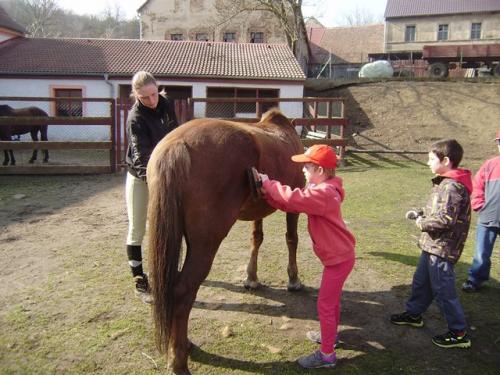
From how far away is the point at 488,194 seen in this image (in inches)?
154

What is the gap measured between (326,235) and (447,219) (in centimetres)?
90

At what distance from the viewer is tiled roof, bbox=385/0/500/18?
3688 cm

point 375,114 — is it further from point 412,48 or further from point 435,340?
point 412,48

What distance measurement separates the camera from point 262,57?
2120 centimetres

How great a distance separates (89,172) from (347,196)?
630 cm

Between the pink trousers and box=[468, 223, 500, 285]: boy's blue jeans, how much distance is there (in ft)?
6.45


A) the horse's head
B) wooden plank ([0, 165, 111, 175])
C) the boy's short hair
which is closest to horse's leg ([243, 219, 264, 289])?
the boy's short hair

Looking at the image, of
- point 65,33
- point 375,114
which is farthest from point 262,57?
point 65,33

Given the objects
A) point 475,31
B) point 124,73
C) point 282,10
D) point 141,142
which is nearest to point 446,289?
point 141,142

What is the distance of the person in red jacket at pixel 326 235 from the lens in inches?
106

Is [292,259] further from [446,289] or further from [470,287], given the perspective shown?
[470,287]

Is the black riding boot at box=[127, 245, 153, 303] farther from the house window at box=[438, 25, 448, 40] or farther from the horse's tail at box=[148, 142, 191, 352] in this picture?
the house window at box=[438, 25, 448, 40]

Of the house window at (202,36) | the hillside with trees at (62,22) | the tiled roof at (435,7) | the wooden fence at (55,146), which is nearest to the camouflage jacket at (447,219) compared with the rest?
the wooden fence at (55,146)

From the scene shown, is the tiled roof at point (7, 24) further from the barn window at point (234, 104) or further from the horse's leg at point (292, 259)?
the horse's leg at point (292, 259)
